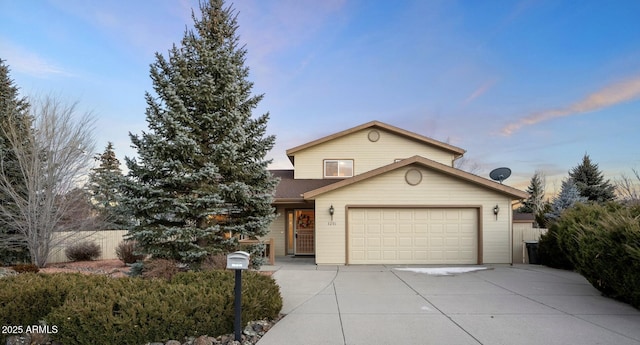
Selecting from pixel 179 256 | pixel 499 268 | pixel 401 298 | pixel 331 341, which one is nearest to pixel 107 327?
pixel 331 341

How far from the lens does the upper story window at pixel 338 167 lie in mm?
16500

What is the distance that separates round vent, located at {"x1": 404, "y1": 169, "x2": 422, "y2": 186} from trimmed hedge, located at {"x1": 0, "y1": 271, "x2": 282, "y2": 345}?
7.89 meters

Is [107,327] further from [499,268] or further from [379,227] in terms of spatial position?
[499,268]

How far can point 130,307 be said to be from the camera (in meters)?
4.42

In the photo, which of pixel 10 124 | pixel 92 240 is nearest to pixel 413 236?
pixel 92 240

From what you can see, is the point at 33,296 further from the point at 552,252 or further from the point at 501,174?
the point at 501,174

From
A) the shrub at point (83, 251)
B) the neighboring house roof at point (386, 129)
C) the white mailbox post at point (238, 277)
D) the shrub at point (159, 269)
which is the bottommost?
the shrub at point (83, 251)

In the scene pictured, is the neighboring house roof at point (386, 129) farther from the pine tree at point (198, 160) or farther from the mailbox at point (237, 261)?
the mailbox at point (237, 261)

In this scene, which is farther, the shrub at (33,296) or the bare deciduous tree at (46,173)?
the bare deciduous tree at (46,173)

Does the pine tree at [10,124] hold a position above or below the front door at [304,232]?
above

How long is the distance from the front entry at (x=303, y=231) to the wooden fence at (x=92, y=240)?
23.3 feet

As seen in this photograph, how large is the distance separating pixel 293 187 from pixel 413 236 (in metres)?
6.16

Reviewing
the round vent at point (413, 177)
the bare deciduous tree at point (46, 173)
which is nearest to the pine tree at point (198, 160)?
the round vent at point (413, 177)

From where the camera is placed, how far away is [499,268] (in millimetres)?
11164
